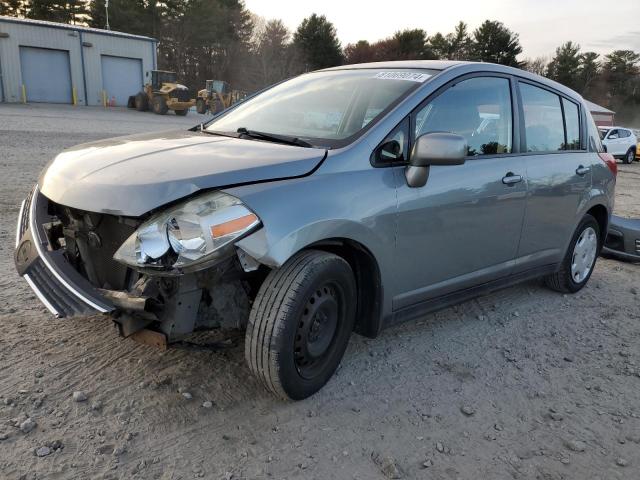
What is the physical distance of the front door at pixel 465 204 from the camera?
305 centimetres

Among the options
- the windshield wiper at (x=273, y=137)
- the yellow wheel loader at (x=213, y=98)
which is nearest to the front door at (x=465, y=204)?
the windshield wiper at (x=273, y=137)

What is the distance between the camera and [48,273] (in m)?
2.56

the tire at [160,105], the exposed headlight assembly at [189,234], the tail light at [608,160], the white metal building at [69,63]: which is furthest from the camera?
the white metal building at [69,63]

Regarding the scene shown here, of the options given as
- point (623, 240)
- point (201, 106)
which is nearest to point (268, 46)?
point (201, 106)

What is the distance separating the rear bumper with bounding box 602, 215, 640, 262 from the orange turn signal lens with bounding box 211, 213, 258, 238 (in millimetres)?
4896

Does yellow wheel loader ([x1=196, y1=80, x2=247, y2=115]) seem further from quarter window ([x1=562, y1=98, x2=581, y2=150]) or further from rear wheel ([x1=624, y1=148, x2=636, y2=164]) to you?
quarter window ([x1=562, y1=98, x2=581, y2=150])

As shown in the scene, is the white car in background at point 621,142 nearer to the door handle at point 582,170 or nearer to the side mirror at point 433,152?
the door handle at point 582,170

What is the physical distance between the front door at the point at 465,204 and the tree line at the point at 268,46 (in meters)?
45.2

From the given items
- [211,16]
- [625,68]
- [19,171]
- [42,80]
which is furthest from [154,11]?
[625,68]

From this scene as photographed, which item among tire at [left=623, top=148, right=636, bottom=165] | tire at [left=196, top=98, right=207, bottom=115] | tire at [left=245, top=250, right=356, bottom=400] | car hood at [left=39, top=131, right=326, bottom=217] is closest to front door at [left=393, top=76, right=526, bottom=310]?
tire at [left=245, top=250, right=356, bottom=400]

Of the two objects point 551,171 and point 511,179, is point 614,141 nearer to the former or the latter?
point 551,171

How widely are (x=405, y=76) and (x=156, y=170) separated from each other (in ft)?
5.59

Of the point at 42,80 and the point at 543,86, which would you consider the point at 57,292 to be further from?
the point at 42,80

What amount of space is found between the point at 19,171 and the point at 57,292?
702cm
